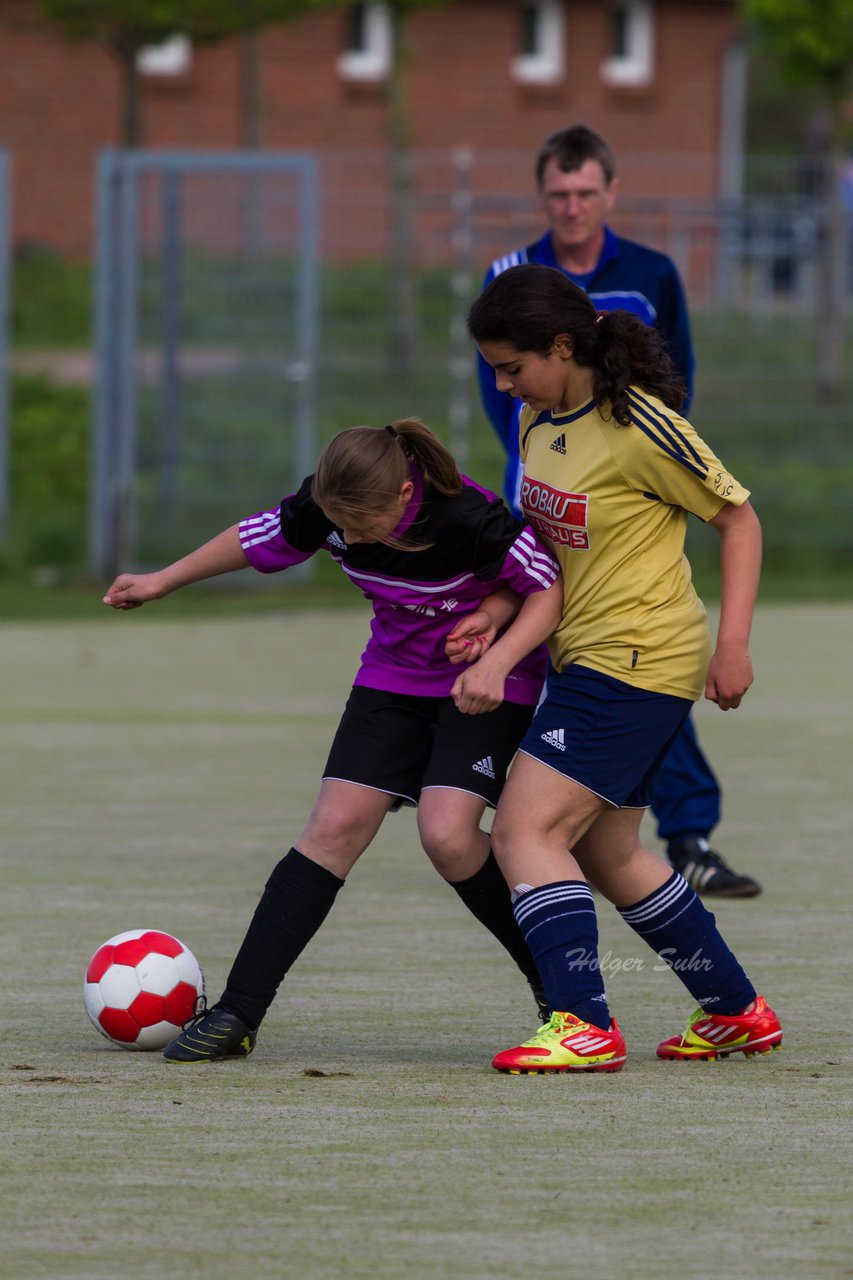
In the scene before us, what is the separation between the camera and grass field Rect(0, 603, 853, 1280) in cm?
328

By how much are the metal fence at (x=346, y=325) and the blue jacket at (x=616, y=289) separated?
8.01 meters

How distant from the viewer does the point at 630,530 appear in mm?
4488

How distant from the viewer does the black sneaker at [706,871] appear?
6.31 meters

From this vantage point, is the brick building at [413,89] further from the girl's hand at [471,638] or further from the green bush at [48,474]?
the girl's hand at [471,638]

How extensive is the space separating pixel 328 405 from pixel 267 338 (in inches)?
26.8

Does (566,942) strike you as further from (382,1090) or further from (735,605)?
(735,605)

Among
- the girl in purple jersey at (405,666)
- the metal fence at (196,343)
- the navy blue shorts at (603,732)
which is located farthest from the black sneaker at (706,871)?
the metal fence at (196,343)

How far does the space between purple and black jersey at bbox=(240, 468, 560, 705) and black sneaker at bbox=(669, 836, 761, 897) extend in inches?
70.9

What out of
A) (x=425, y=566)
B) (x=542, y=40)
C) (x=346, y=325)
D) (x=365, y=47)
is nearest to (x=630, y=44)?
(x=542, y=40)

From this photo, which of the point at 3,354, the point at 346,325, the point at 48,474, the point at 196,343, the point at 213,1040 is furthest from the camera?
the point at 48,474

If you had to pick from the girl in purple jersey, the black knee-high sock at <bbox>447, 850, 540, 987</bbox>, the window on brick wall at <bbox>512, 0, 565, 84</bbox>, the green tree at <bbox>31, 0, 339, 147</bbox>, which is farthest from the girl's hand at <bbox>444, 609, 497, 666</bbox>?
the window on brick wall at <bbox>512, 0, 565, 84</bbox>

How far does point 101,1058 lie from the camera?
452 cm

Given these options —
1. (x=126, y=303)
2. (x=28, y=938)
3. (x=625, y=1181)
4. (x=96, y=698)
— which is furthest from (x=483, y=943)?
(x=126, y=303)

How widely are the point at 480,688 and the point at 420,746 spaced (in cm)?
31
